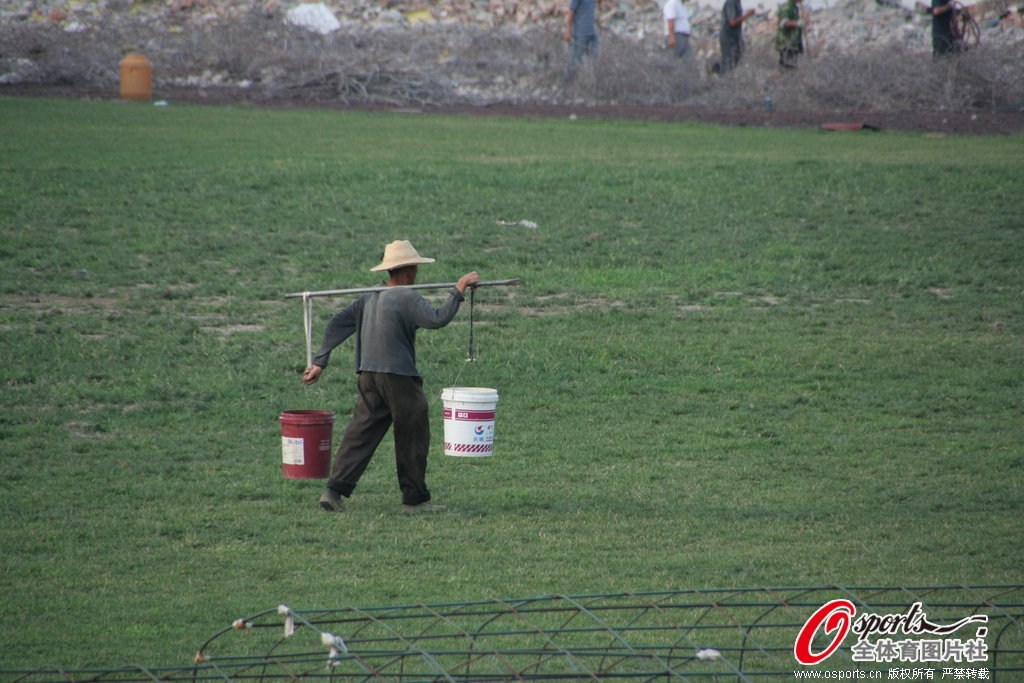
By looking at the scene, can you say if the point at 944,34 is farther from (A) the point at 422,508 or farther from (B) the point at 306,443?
(B) the point at 306,443

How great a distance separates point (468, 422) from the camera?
354 inches

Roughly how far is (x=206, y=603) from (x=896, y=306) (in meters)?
10.2

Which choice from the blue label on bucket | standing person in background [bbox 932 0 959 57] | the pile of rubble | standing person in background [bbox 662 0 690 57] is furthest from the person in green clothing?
the blue label on bucket

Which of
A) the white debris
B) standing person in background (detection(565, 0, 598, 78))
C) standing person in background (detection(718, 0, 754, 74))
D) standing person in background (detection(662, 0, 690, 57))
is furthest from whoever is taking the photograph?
the white debris

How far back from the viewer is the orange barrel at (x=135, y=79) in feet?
85.2

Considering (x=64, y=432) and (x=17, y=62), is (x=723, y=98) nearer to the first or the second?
(x=17, y=62)

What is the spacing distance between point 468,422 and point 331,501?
105 cm

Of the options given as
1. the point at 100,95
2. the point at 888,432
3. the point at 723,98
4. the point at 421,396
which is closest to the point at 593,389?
the point at 888,432

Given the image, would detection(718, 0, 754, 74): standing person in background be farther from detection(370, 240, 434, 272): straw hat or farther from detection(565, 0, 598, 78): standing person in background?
detection(370, 240, 434, 272): straw hat

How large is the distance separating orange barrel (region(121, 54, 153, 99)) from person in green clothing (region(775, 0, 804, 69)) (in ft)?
42.0

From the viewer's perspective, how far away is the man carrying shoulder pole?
340 inches

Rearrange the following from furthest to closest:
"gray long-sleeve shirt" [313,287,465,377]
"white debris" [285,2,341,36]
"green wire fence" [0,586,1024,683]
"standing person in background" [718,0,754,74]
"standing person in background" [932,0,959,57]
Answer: "white debris" [285,2,341,36], "standing person in background" [718,0,754,74], "standing person in background" [932,0,959,57], "gray long-sleeve shirt" [313,287,465,377], "green wire fence" [0,586,1024,683]

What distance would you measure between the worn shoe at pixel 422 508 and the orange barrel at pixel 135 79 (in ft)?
63.2

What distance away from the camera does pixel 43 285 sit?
14.7 m
